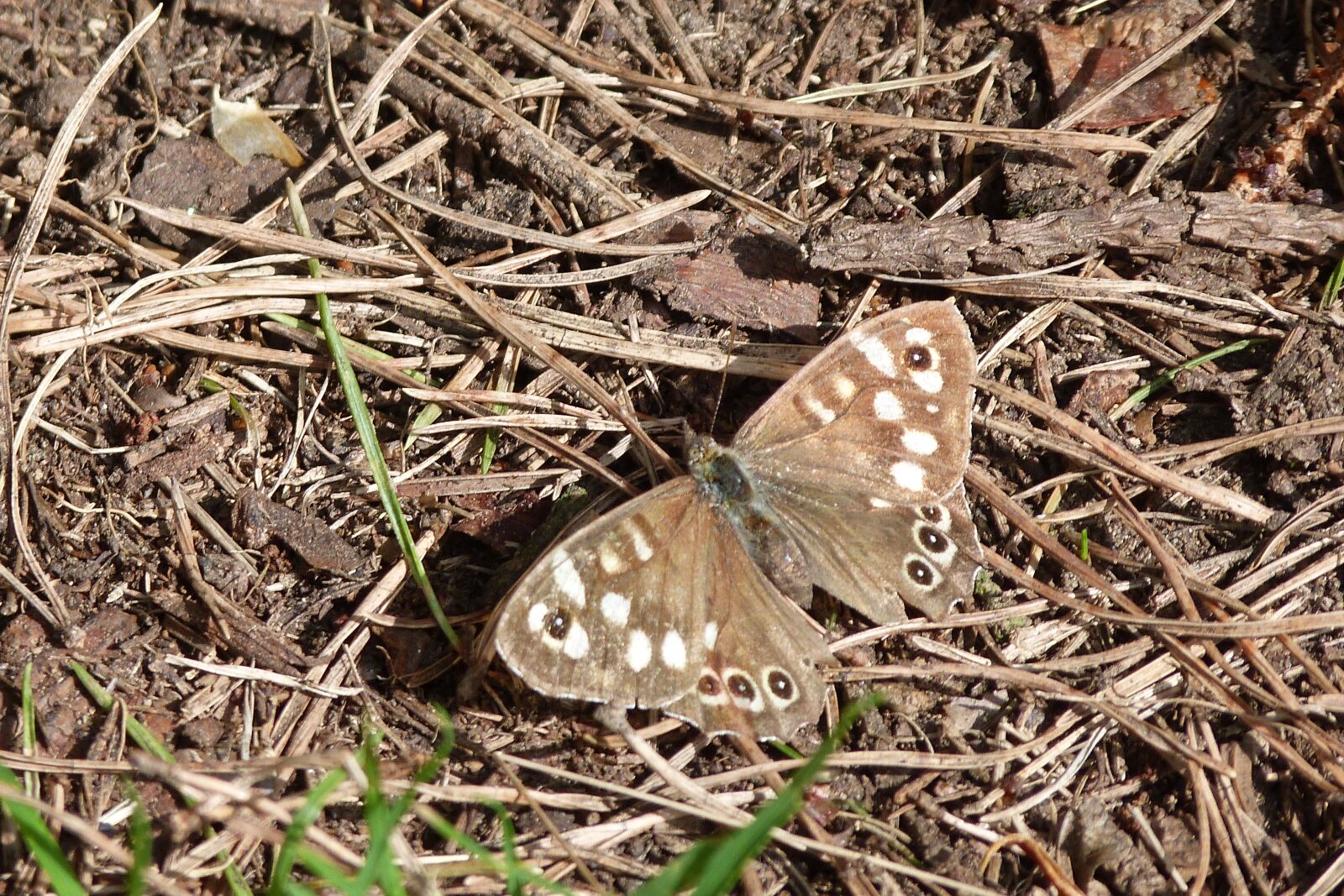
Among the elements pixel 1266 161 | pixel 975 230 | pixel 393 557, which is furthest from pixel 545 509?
pixel 1266 161

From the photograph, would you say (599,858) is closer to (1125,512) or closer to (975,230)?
(1125,512)

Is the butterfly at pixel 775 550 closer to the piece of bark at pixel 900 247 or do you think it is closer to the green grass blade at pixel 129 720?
the piece of bark at pixel 900 247

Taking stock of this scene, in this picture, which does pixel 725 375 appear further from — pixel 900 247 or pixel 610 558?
pixel 610 558

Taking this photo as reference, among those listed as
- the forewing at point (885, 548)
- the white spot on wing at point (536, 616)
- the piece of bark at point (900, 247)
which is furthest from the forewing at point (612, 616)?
the piece of bark at point (900, 247)

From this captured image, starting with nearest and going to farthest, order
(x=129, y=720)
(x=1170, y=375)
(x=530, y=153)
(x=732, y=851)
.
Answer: (x=732, y=851) → (x=129, y=720) → (x=1170, y=375) → (x=530, y=153)

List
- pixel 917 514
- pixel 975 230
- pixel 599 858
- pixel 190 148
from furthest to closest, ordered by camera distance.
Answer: pixel 190 148 → pixel 975 230 → pixel 917 514 → pixel 599 858

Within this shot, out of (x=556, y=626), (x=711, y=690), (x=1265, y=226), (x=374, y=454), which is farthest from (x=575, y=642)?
(x=1265, y=226)
